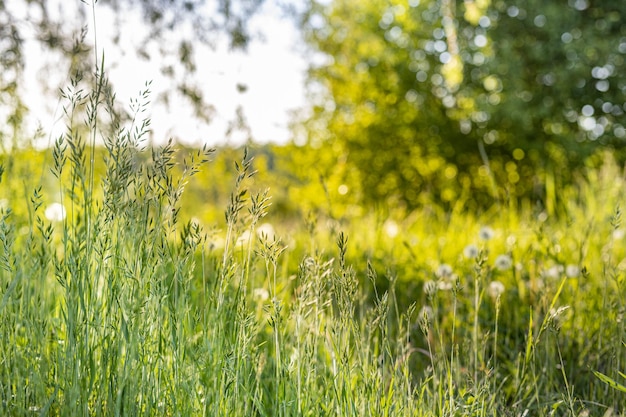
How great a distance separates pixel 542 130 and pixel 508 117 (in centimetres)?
131

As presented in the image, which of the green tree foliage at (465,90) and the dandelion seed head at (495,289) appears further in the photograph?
the green tree foliage at (465,90)

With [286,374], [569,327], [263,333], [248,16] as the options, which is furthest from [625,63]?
[286,374]

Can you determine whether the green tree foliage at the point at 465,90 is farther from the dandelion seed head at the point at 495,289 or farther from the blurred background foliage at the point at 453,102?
the dandelion seed head at the point at 495,289

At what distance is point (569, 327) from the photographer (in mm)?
2666

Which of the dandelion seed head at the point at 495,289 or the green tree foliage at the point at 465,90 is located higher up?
the green tree foliage at the point at 465,90

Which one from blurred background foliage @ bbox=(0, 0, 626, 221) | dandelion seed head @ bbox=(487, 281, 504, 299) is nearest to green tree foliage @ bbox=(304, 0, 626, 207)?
blurred background foliage @ bbox=(0, 0, 626, 221)

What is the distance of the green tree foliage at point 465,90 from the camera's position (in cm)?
1115

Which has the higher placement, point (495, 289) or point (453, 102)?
point (453, 102)

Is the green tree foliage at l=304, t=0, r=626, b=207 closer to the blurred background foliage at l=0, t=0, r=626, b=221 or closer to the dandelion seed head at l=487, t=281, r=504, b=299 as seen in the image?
the blurred background foliage at l=0, t=0, r=626, b=221

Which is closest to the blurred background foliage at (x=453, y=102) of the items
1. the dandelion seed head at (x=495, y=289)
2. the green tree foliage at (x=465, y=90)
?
the green tree foliage at (x=465, y=90)

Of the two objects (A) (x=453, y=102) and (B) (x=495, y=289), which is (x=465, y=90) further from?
(B) (x=495, y=289)

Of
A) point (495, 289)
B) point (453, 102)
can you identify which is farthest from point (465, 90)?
point (495, 289)

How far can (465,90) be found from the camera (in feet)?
41.3

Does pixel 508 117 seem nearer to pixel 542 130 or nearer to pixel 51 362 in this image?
pixel 542 130
